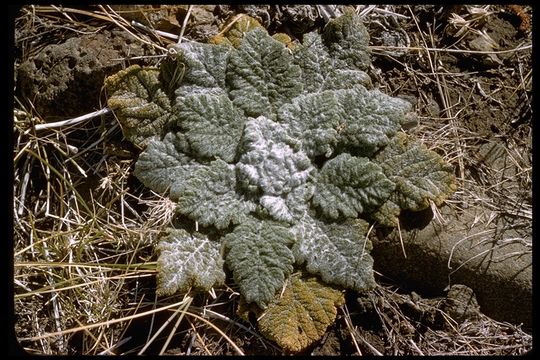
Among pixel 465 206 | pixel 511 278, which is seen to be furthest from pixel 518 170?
pixel 511 278

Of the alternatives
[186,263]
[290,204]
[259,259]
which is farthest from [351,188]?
[186,263]

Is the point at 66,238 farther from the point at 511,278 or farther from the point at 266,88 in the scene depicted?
the point at 511,278

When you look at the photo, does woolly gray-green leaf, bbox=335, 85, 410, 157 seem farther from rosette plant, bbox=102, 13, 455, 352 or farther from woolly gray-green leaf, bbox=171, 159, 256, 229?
woolly gray-green leaf, bbox=171, 159, 256, 229

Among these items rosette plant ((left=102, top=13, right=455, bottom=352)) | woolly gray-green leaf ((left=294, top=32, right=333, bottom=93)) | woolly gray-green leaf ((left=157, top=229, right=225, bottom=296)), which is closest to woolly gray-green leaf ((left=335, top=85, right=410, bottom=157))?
rosette plant ((left=102, top=13, right=455, bottom=352))

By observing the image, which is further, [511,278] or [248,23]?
[248,23]

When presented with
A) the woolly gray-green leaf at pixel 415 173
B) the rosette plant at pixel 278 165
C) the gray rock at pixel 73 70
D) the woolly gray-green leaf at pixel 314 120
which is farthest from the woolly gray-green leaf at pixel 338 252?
the gray rock at pixel 73 70

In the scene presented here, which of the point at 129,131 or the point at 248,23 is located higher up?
the point at 248,23

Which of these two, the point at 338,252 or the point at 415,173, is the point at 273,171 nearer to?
the point at 338,252
